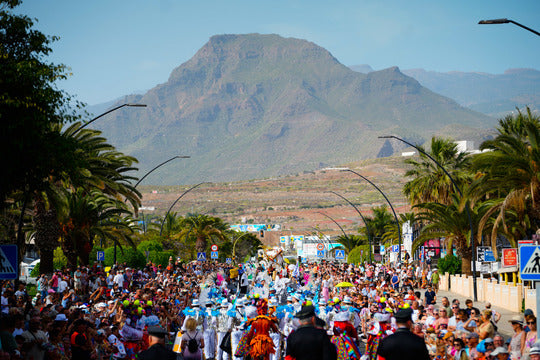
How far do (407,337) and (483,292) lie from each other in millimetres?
29769

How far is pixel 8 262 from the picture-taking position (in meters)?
14.9

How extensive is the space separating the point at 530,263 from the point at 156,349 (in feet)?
23.7

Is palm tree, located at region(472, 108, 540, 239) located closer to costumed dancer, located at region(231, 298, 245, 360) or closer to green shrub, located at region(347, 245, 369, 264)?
costumed dancer, located at region(231, 298, 245, 360)

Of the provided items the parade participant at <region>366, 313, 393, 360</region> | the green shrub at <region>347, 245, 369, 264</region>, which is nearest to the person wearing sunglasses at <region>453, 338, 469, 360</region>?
the parade participant at <region>366, 313, 393, 360</region>

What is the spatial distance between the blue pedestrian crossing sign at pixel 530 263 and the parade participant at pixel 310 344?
15.4ft

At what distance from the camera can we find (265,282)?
33938 mm

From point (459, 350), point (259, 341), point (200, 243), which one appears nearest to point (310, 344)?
point (459, 350)

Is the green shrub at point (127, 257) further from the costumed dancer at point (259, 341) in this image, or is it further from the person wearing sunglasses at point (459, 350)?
the person wearing sunglasses at point (459, 350)

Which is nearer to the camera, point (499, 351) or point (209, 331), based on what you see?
point (499, 351)

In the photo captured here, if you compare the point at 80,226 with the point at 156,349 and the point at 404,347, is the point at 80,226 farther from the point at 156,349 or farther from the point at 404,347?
the point at 404,347

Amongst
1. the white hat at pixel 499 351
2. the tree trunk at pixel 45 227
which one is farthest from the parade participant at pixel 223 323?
the tree trunk at pixel 45 227

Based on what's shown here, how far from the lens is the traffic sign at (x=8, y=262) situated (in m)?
14.7

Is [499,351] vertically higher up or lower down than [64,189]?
lower down

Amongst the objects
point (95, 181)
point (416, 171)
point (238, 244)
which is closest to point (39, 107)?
point (95, 181)
